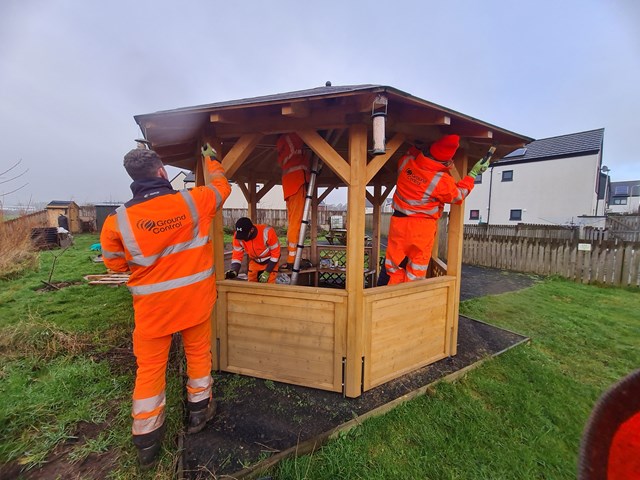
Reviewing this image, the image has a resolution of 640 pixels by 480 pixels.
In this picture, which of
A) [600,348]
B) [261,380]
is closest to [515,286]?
[600,348]

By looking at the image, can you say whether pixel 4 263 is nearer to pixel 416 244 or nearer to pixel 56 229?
pixel 56 229

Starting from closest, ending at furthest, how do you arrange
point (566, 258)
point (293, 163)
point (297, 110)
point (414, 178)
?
point (297, 110) → point (414, 178) → point (293, 163) → point (566, 258)

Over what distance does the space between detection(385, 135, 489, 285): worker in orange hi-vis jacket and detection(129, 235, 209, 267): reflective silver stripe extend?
2.24m

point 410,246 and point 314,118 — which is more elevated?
point 314,118

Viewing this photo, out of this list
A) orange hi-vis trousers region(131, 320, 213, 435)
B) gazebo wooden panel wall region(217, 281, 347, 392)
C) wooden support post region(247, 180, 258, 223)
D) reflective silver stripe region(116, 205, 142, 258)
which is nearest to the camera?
reflective silver stripe region(116, 205, 142, 258)

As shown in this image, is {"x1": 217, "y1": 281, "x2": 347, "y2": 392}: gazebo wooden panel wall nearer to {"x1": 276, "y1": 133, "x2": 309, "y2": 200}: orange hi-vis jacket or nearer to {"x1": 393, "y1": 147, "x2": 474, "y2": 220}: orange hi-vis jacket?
{"x1": 393, "y1": 147, "x2": 474, "y2": 220}: orange hi-vis jacket

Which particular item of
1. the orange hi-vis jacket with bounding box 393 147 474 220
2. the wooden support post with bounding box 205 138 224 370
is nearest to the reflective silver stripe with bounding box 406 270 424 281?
the orange hi-vis jacket with bounding box 393 147 474 220

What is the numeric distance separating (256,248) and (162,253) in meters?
2.67

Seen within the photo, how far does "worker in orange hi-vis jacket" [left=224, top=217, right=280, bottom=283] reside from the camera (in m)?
4.51

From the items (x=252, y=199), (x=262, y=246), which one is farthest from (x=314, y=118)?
(x=252, y=199)

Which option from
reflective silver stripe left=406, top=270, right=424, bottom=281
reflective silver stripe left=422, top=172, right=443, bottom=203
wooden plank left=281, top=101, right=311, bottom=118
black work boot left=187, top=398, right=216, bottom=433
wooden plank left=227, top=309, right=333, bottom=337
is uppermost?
wooden plank left=281, top=101, right=311, bottom=118

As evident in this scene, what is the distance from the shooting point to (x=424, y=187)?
3197 mm

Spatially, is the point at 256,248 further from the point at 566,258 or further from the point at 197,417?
the point at 566,258

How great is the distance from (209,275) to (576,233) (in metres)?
17.4
